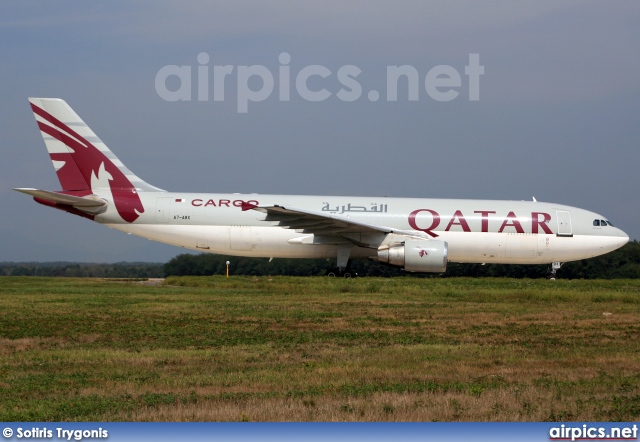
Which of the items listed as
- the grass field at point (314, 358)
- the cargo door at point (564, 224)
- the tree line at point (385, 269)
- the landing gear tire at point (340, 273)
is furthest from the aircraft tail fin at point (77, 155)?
the cargo door at point (564, 224)

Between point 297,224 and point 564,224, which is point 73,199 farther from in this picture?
point 564,224

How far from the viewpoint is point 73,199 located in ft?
92.1

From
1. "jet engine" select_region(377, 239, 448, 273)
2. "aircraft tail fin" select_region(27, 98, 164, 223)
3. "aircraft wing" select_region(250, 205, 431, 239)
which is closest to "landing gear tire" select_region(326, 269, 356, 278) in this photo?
"aircraft wing" select_region(250, 205, 431, 239)

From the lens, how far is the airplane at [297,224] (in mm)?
28344

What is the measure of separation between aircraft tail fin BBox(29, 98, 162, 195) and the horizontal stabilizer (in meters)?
0.63

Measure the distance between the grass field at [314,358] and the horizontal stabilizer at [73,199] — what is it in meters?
7.67

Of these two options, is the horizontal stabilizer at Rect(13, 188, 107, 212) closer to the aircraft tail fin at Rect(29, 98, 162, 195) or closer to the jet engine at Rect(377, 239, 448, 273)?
the aircraft tail fin at Rect(29, 98, 162, 195)

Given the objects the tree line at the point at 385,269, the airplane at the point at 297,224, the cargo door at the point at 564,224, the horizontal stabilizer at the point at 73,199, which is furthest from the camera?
the tree line at the point at 385,269

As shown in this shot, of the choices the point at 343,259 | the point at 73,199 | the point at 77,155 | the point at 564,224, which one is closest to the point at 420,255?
the point at 343,259

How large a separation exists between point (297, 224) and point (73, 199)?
740 cm

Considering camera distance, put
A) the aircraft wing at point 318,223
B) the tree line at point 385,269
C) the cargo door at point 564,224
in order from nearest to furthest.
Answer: the aircraft wing at point 318,223
the cargo door at point 564,224
the tree line at point 385,269

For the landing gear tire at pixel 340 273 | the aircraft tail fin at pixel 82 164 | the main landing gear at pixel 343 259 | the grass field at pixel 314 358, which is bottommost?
the grass field at pixel 314 358

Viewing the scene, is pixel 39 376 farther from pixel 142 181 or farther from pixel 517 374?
pixel 142 181

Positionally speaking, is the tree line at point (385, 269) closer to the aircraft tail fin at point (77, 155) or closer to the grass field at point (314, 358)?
the aircraft tail fin at point (77, 155)
